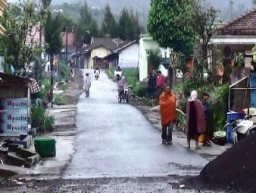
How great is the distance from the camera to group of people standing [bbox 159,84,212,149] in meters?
20.4

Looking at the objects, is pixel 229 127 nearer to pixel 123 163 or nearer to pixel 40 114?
pixel 123 163

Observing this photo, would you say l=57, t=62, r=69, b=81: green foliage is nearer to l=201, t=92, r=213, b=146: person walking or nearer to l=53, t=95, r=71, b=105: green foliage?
l=53, t=95, r=71, b=105: green foliage

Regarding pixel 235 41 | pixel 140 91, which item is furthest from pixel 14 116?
pixel 140 91

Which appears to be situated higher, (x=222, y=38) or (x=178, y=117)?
(x=222, y=38)

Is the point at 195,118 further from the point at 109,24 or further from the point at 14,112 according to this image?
the point at 109,24

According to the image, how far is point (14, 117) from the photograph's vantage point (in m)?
20.3

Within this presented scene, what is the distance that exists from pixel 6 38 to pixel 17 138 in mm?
6049

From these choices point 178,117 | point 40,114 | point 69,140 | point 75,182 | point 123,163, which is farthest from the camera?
point 178,117

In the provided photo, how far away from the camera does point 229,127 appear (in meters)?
20.9

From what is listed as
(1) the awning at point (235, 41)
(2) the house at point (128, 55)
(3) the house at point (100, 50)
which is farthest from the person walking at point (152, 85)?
(3) the house at point (100, 50)

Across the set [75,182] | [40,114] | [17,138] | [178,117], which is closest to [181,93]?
[178,117]

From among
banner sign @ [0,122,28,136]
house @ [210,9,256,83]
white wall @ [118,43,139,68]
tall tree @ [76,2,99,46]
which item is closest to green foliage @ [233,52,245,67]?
house @ [210,9,256,83]

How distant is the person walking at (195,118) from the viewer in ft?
66.6

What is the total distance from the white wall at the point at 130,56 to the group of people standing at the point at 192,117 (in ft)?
223
